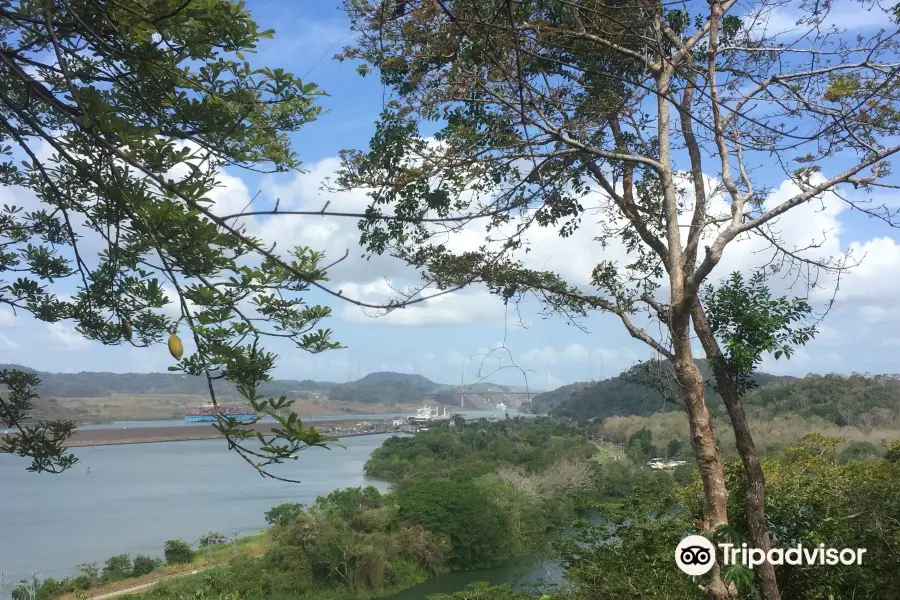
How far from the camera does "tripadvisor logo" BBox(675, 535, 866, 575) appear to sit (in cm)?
304

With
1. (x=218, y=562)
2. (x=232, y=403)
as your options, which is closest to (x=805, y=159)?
(x=232, y=403)

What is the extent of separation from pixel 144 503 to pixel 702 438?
2566 centimetres

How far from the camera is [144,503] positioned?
24516 millimetres

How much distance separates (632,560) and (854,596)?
1582mm

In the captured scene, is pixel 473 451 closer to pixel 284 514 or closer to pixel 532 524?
pixel 284 514

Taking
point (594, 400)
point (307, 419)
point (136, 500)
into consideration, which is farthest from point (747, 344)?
point (136, 500)

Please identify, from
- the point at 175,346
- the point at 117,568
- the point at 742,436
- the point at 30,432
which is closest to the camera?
the point at 175,346

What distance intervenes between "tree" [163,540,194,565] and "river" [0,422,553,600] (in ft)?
3.86

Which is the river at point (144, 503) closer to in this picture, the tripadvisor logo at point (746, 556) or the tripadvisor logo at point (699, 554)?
the tripadvisor logo at point (746, 556)

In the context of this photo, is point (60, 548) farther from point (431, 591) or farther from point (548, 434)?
point (548, 434)

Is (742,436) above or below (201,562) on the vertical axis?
above

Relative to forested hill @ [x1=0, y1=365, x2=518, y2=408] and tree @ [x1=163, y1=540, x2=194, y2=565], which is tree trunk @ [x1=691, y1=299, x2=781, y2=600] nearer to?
forested hill @ [x1=0, y1=365, x2=518, y2=408]

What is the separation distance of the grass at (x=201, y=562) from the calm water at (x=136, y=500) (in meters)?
1.19

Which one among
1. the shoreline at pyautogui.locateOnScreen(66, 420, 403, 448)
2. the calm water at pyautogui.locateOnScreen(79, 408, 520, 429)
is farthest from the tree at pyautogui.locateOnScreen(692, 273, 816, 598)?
the shoreline at pyautogui.locateOnScreen(66, 420, 403, 448)
